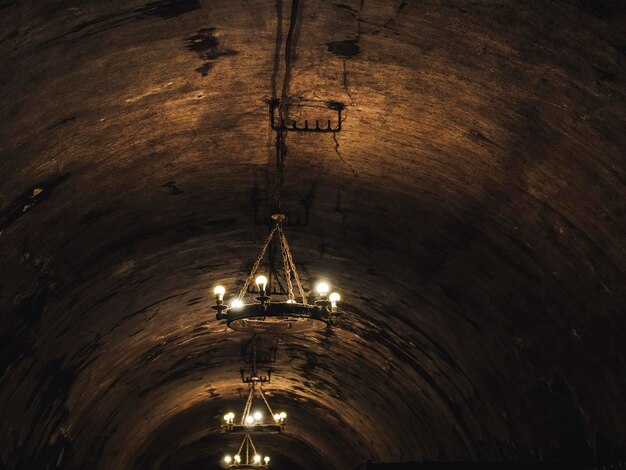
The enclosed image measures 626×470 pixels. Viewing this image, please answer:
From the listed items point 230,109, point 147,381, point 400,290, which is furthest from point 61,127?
point 147,381

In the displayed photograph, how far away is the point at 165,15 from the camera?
228 inches

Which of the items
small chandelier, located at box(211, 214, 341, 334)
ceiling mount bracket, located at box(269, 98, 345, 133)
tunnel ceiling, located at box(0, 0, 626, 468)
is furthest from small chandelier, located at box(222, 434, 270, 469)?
ceiling mount bracket, located at box(269, 98, 345, 133)

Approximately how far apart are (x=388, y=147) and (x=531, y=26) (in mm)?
2744

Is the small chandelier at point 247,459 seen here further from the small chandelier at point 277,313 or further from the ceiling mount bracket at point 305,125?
the ceiling mount bracket at point 305,125

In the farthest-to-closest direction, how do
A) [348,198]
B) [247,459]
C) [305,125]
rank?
[247,459], [348,198], [305,125]

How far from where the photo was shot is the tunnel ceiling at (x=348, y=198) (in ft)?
19.5

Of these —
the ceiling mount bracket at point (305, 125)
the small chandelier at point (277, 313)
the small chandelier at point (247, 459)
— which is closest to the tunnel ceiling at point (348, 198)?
the ceiling mount bracket at point (305, 125)

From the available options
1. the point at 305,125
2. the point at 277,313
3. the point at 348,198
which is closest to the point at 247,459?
the point at 348,198

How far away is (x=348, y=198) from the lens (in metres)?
9.70

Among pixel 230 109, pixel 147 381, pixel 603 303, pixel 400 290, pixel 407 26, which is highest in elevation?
pixel 147 381

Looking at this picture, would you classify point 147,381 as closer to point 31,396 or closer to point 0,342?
point 31,396

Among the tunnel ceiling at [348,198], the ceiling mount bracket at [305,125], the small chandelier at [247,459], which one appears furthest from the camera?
the small chandelier at [247,459]

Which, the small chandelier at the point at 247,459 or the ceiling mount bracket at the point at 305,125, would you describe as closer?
the ceiling mount bracket at the point at 305,125

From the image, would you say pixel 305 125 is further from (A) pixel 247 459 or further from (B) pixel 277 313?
(A) pixel 247 459
